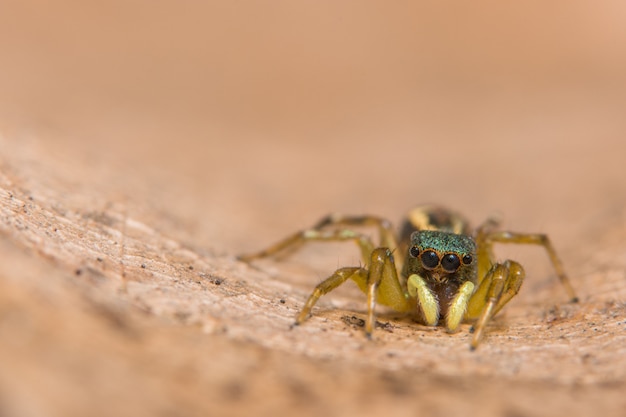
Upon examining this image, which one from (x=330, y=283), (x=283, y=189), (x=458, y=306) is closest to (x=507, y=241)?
(x=458, y=306)

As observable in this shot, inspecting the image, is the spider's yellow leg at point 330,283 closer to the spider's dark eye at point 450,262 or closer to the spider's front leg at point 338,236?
the spider's dark eye at point 450,262

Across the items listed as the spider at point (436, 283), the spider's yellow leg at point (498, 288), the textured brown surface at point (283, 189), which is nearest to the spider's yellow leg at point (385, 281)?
the spider at point (436, 283)

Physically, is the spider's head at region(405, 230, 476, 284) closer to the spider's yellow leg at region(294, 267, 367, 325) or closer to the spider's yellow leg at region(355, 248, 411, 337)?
the spider's yellow leg at region(355, 248, 411, 337)

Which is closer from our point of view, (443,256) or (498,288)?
(498,288)

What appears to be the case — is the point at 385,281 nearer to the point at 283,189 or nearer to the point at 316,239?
the point at 316,239

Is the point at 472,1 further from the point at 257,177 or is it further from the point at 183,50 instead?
the point at 257,177

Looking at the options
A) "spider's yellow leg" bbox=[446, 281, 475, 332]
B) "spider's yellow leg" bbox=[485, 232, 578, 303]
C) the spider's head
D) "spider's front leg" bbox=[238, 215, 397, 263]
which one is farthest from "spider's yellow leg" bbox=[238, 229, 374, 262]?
"spider's yellow leg" bbox=[446, 281, 475, 332]
